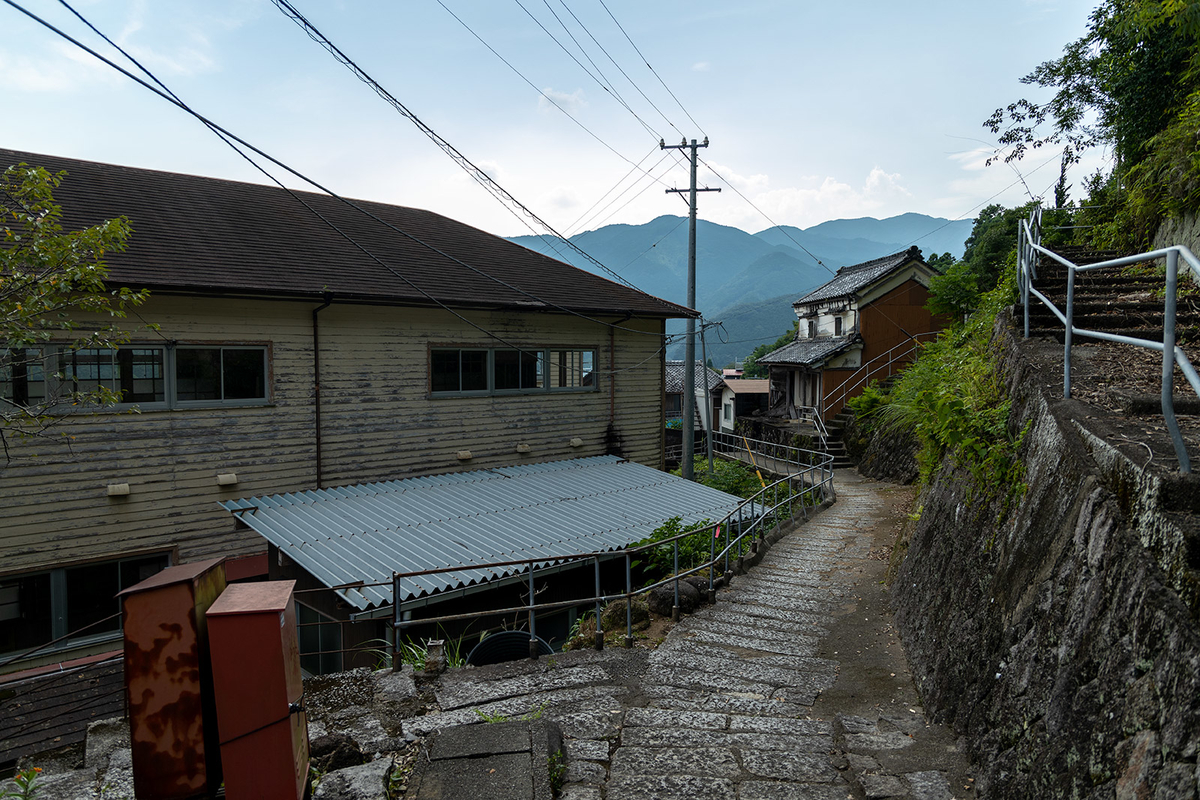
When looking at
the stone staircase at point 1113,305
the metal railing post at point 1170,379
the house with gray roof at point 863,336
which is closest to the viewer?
the metal railing post at point 1170,379

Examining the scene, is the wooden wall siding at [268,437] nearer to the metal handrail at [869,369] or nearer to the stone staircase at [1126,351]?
the stone staircase at [1126,351]

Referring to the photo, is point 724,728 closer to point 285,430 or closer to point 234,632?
point 234,632

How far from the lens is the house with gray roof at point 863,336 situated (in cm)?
2684

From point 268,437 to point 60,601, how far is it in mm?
3501

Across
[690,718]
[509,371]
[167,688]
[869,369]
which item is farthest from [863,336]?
[167,688]

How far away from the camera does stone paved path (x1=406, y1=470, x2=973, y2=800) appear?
4.04 meters

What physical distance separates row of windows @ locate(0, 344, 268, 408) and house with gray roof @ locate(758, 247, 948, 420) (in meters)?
20.3

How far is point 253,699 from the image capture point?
11.2 feet

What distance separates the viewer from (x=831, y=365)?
2717 centimetres

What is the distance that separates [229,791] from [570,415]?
12112 mm

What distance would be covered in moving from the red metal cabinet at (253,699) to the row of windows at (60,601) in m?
6.96

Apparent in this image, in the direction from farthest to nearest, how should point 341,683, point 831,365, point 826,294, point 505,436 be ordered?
point 826,294 < point 831,365 < point 505,436 < point 341,683

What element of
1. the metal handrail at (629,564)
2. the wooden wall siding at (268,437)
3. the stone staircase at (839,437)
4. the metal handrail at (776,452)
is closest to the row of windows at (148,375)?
the wooden wall siding at (268,437)

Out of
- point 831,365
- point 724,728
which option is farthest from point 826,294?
point 724,728
